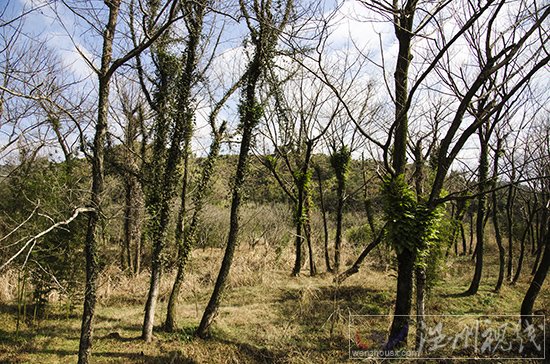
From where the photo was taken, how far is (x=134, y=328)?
8.05 m

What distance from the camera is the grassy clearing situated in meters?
6.72

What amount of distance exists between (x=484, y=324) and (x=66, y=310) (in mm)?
10401

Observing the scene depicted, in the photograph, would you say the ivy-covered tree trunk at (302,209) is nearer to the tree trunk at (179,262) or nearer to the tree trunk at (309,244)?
the tree trunk at (309,244)

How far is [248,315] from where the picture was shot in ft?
28.5

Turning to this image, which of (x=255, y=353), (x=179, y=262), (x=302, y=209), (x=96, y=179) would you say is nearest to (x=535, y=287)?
(x=255, y=353)

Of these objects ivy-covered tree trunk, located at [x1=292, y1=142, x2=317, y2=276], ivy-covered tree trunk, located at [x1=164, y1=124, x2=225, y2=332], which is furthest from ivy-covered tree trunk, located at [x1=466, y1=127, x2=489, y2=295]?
ivy-covered tree trunk, located at [x1=164, y1=124, x2=225, y2=332]

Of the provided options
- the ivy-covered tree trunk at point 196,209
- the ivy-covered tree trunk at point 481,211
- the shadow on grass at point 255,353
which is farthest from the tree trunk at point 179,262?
the ivy-covered tree trunk at point 481,211

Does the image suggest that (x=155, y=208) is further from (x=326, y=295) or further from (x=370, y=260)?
(x=370, y=260)

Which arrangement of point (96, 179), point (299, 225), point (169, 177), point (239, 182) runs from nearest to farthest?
point (96, 179) < point (169, 177) < point (239, 182) < point (299, 225)

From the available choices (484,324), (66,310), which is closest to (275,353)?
(484,324)

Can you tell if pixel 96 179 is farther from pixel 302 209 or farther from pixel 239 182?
pixel 302 209

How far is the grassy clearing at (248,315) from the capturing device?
672 centimetres

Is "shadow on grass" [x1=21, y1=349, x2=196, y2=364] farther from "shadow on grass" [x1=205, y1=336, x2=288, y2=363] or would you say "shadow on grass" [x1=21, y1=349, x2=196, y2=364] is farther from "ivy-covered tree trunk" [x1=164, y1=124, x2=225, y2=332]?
"ivy-covered tree trunk" [x1=164, y1=124, x2=225, y2=332]

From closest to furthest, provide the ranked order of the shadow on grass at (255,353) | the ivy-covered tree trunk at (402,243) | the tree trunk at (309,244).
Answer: the ivy-covered tree trunk at (402,243) < the shadow on grass at (255,353) < the tree trunk at (309,244)
